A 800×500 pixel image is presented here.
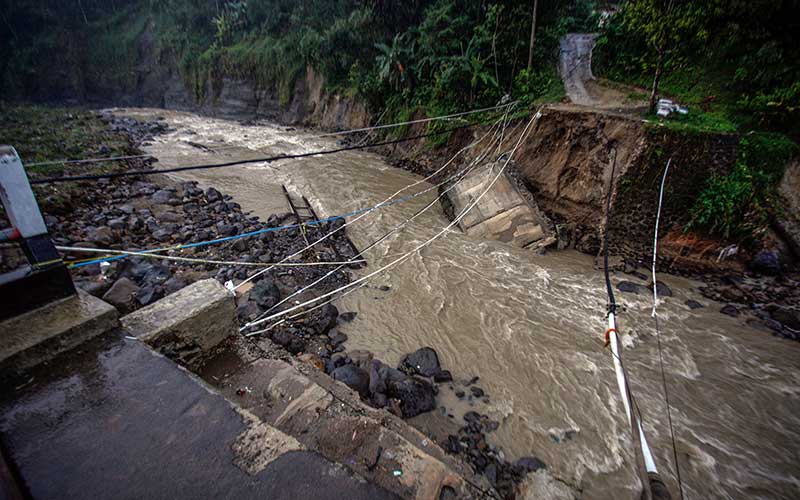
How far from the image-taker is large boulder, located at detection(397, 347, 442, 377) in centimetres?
411

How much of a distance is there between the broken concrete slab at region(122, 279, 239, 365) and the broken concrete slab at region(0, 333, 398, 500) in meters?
0.41

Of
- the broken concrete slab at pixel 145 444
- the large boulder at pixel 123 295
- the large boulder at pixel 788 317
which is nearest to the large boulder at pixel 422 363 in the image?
the broken concrete slab at pixel 145 444

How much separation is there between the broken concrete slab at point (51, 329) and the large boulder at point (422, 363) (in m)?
2.92

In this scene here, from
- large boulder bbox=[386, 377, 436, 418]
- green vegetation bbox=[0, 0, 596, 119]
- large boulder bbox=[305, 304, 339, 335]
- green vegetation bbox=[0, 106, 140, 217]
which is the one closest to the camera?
large boulder bbox=[386, 377, 436, 418]

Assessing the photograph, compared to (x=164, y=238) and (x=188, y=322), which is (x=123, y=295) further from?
(x=188, y=322)

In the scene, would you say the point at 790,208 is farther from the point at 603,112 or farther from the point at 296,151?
the point at 296,151

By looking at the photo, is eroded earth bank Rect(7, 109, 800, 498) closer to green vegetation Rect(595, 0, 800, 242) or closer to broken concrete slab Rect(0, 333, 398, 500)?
broken concrete slab Rect(0, 333, 398, 500)

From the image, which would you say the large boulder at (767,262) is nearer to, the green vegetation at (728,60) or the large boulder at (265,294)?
the green vegetation at (728,60)

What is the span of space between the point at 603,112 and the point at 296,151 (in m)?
11.5

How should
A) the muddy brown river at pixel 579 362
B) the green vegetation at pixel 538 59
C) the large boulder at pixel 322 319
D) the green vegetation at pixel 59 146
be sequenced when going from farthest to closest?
the green vegetation at pixel 59 146 → the green vegetation at pixel 538 59 → the large boulder at pixel 322 319 → the muddy brown river at pixel 579 362

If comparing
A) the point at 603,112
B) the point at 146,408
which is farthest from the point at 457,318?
the point at 603,112

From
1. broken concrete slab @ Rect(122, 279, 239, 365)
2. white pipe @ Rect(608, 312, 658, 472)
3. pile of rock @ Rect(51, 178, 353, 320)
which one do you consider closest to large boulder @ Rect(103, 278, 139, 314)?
pile of rock @ Rect(51, 178, 353, 320)

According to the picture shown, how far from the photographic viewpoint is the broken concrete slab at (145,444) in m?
1.58

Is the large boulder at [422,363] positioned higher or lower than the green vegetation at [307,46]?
lower
